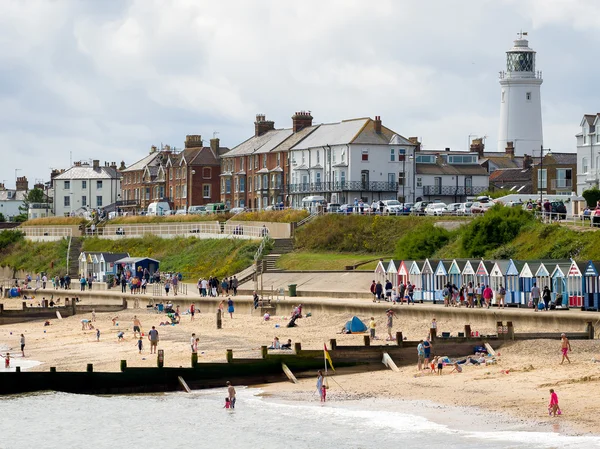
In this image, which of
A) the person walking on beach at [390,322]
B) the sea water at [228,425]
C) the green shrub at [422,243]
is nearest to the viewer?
the sea water at [228,425]

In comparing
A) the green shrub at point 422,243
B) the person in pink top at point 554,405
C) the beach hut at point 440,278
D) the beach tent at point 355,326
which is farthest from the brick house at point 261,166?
the person in pink top at point 554,405

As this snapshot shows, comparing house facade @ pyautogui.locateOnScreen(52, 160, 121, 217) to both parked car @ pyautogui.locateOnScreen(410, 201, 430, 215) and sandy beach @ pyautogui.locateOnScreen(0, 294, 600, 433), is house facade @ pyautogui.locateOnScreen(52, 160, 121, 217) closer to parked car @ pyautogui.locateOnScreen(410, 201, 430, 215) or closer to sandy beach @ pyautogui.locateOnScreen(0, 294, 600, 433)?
parked car @ pyautogui.locateOnScreen(410, 201, 430, 215)

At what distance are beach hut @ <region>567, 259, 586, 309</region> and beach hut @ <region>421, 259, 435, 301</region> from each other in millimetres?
8630

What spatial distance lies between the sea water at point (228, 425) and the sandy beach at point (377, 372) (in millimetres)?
1369

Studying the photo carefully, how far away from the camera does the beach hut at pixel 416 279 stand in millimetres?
53219

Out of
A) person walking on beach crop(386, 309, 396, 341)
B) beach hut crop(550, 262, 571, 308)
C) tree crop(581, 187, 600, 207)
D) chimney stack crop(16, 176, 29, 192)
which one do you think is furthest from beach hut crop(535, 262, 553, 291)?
chimney stack crop(16, 176, 29, 192)

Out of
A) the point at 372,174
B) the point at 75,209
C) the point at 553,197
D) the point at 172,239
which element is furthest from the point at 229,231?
the point at 75,209

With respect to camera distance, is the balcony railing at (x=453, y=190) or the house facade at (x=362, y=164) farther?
the balcony railing at (x=453, y=190)

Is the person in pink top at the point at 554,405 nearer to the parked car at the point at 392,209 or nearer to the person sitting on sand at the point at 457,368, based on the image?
the person sitting on sand at the point at 457,368

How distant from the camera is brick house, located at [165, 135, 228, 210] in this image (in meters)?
113

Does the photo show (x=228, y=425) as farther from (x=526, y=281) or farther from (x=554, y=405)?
(x=526, y=281)

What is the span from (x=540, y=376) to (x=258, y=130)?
78348 mm

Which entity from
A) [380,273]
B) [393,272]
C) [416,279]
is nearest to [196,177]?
[380,273]

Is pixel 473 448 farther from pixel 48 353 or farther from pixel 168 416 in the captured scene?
pixel 48 353
